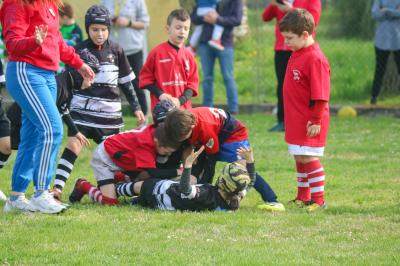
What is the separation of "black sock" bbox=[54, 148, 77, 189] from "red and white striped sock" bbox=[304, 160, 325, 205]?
2062 mm

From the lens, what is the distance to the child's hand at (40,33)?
687 centimetres

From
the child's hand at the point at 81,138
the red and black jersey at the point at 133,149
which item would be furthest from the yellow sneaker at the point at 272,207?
the child's hand at the point at 81,138

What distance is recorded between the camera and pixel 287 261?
6000 mm

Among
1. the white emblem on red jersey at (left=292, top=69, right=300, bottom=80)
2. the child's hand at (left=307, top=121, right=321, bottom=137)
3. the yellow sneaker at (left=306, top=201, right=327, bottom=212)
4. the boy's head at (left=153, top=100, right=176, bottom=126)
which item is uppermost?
the white emblem on red jersey at (left=292, top=69, right=300, bottom=80)

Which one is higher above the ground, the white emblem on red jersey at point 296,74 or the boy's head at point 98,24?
the boy's head at point 98,24

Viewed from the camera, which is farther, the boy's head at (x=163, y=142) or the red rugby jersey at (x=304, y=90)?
the red rugby jersey at (x=304, y=90)

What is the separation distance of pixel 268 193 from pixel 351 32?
11.3m

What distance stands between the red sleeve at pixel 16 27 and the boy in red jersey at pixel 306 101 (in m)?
2.21

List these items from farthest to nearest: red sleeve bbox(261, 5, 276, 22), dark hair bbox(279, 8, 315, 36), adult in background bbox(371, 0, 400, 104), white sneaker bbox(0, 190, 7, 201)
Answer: adult in background bbox(371, 0, 400, 104) < red sleeve bbox(261, 5, 276, 22) < white sneaker bbox(0, 190, 7, 201) < dark hair bbox(279, 8, 315, 36)

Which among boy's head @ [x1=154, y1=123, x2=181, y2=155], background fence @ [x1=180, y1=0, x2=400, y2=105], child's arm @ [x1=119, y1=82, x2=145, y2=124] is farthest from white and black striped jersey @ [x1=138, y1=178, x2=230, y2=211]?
background fence @ [x1=180, y1=0, x2=400, y2=105]

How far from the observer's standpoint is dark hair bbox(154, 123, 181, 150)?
7.68 m

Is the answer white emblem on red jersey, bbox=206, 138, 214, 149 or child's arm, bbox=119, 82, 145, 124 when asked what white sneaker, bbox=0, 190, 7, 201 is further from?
white emblem on red jersey, bbox=206, 138, 214, 149

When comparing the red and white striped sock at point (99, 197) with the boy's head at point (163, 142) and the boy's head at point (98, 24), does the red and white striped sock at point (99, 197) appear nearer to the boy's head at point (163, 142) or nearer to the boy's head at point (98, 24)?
the boy's head at point (163, 142)

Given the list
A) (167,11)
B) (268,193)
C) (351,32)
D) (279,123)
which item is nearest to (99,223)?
(268,193)
